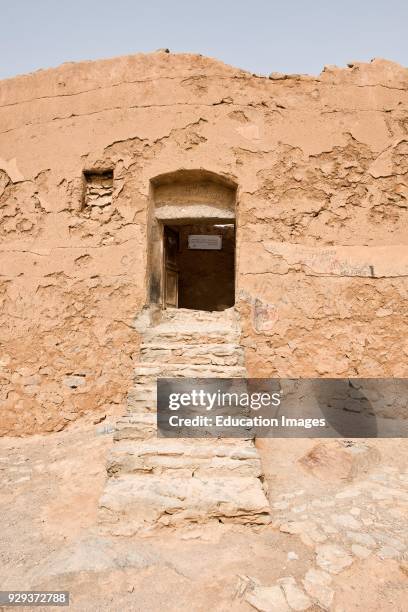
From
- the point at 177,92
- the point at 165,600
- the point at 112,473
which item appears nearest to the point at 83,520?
the point at 112,473

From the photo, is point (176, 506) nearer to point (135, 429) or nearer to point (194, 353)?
point (135, 429)

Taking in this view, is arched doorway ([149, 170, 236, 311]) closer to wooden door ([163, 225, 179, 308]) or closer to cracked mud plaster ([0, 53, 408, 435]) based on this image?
wooden door ([163, 225, 179, 308])

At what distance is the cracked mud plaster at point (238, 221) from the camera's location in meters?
4.50

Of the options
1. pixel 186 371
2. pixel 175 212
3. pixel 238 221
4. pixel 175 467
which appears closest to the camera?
pixel 175 467

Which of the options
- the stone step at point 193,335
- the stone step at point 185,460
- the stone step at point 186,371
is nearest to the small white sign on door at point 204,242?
the stone step at point 193,335

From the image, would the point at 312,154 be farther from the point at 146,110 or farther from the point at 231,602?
the point at 231,602

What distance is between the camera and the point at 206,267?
10.2 m

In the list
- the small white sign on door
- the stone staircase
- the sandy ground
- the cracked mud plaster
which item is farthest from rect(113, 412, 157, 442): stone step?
the small white sign on door

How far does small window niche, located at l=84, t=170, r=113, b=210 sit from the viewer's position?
16.0ft

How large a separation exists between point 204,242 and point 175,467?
7.39 metres

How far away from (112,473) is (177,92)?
13.9ft

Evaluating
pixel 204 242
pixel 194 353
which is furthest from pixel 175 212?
pixel 204 242

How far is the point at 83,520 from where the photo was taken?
297 cm

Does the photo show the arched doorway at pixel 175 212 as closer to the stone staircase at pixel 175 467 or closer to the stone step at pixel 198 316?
the stone step at pixel 198 316
